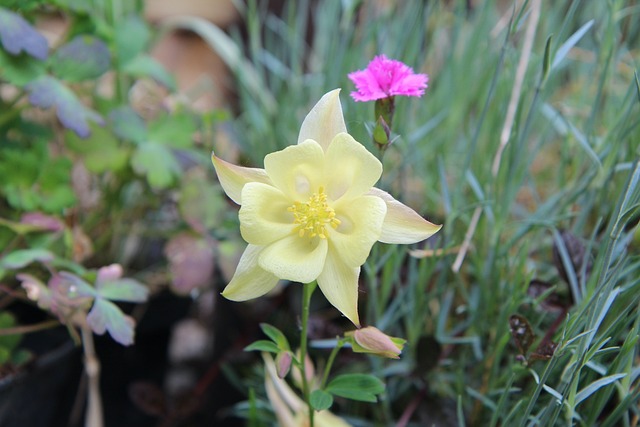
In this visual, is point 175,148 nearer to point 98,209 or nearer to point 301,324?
point 98,209

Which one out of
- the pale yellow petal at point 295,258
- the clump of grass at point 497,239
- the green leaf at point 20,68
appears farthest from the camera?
the green leaf at point 20,68

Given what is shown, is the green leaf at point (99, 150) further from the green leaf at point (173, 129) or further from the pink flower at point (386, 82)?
the pink flower at point (386, 82)

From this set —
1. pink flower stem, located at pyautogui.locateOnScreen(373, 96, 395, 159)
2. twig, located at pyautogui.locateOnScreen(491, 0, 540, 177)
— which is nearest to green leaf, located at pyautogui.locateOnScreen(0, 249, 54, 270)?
pink flower stem, located at pyautogui.locateOnScreen(373, 96, 395, 159)

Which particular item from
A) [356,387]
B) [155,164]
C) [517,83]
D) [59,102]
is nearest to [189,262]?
[155,164]

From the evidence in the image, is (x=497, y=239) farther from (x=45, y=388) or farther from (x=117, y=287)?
(x=45, y=388)

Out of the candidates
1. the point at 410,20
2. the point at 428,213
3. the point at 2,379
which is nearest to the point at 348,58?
the point at 410,20

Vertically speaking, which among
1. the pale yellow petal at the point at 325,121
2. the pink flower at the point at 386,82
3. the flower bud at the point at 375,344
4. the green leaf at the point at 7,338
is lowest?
the green leaf at the point at 7,338

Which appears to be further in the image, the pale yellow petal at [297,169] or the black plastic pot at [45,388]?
the black plastic pot at [45,388]

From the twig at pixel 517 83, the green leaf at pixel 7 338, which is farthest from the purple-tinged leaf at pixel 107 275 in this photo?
the twig at pixel 517 83
